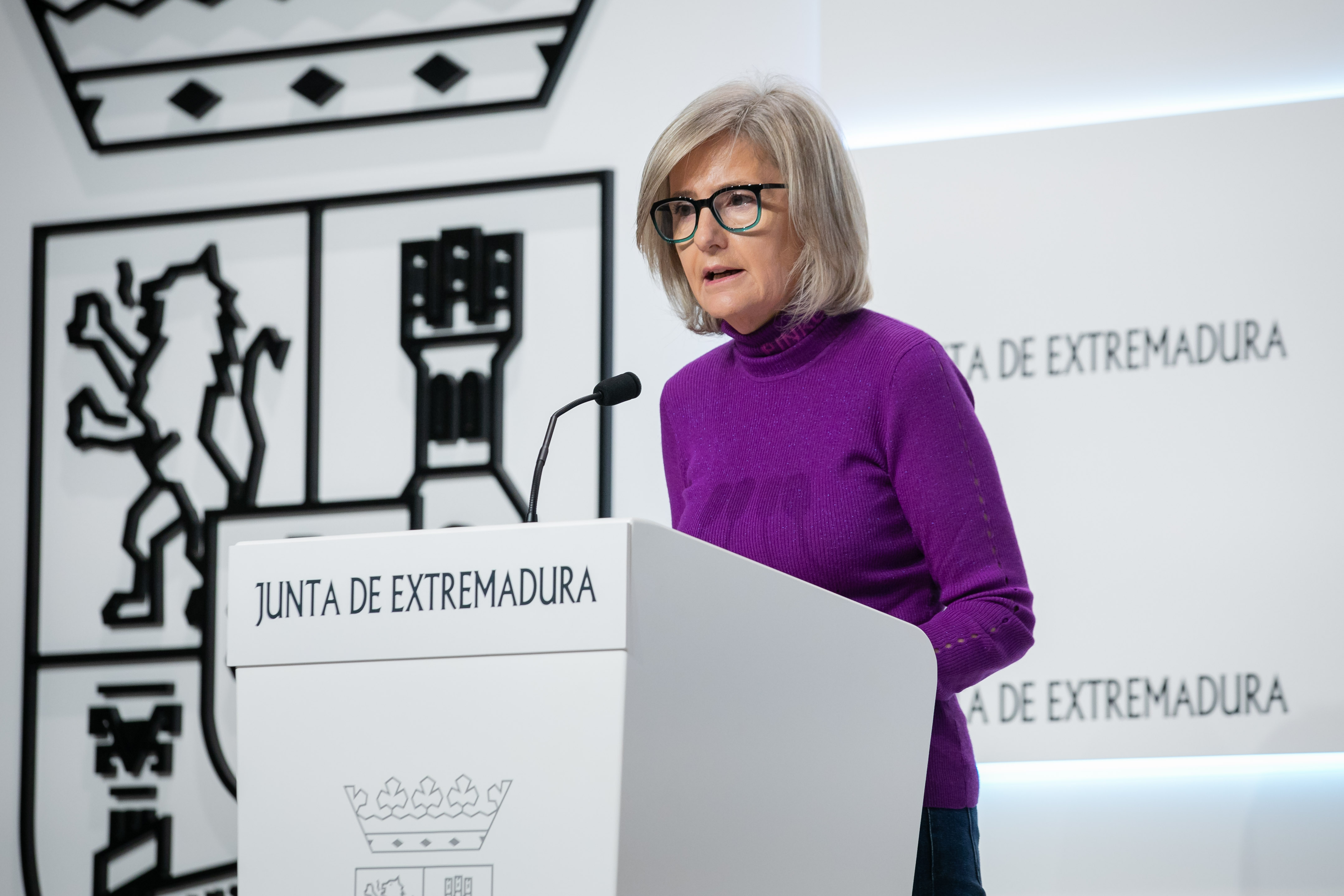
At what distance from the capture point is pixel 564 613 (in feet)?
2.60

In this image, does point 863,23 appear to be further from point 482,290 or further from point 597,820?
point 597,820

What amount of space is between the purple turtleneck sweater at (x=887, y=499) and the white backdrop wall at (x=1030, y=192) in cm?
97

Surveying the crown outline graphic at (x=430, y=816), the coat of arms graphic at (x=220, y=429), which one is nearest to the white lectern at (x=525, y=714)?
the crown outline graphic at (x=430, y=816)

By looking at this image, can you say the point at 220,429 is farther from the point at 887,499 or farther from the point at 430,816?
the point at 430,816

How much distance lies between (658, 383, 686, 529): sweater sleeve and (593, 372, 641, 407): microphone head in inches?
13.2

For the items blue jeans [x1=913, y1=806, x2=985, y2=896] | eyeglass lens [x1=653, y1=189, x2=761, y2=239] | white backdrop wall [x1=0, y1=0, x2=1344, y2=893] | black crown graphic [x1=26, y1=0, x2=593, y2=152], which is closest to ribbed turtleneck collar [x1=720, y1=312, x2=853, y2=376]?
eyeglass lens [x1=653, y1=189, x2=761, y2=239]

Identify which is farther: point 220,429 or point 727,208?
point 220,429

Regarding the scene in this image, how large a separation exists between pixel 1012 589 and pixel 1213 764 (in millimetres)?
1157

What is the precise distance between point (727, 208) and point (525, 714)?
76 cm

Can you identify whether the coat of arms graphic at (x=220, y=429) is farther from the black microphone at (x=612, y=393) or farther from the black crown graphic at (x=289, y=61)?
the black microphone at (x=612, y=393)

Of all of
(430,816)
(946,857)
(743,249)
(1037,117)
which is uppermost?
(1037,117)

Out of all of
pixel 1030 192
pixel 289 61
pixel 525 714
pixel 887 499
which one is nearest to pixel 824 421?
pixel 887 499

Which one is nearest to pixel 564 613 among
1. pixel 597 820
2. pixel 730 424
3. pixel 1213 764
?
pixel 597 820

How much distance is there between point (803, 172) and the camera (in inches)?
55.2
